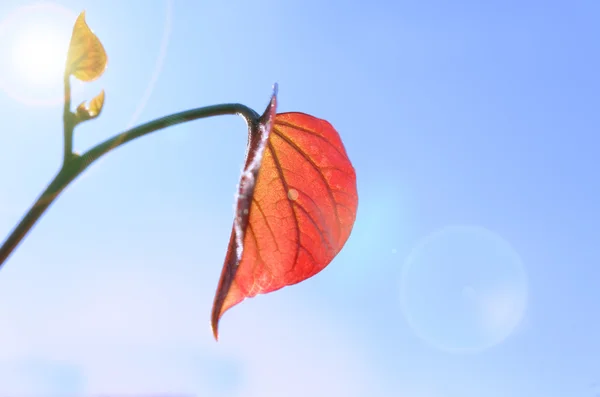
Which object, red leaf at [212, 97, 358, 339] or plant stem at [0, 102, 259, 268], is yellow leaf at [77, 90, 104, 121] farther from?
red leaf at [212, 97, 358, 339]

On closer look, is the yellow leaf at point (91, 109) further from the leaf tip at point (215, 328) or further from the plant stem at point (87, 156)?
the leaf tip at point (215, 328)

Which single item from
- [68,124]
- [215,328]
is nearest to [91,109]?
[68,124]

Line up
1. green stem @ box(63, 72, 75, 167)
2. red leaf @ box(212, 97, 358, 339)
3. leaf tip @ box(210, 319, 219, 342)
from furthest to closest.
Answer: red leaf @ box(212, 97, 358, 339) → leaf tip @ box(210, 319, 219, 342) → green stem @ box(63, 72, 75, 167)

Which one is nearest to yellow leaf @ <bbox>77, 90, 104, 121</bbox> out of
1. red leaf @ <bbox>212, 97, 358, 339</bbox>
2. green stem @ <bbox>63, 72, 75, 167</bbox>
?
green stem @ <bbox>63, 72, 75, 167</bbox>

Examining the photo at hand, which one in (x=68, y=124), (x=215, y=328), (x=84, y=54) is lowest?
(x=215, y=328)

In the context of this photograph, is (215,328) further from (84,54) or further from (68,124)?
(84,54)

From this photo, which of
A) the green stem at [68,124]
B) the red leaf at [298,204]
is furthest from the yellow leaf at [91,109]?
the red leaf at [298,204]
